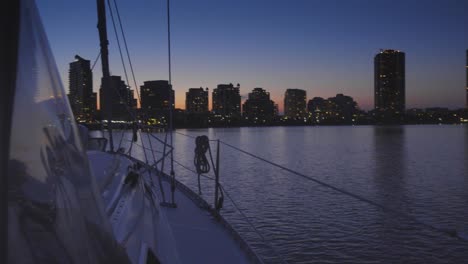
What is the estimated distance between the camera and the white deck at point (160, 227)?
112 inches

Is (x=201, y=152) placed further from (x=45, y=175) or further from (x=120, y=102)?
(x=45, y=175)

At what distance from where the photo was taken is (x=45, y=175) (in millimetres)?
1080

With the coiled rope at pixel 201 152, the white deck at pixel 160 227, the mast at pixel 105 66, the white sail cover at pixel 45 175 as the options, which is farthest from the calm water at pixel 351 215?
the white sail cover at pixel 45 175

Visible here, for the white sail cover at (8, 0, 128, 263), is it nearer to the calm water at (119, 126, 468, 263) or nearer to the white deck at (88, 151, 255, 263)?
the white deck at (88, 151, 255, 263)

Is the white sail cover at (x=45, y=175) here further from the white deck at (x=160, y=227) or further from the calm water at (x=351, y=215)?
the calm water at (x=351, y=215)

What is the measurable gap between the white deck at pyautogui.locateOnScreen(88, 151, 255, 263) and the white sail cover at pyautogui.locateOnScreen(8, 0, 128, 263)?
36.6 inches

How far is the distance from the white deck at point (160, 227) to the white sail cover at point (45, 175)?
0.93 meters

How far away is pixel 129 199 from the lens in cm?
353

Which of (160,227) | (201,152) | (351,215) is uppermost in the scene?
(201,152)

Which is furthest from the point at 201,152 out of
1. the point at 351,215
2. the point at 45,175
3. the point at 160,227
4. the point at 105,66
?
the point at 351,215

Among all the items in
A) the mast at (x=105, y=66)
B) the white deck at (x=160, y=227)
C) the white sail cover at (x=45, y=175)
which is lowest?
the white deck at (x=160, y=227)

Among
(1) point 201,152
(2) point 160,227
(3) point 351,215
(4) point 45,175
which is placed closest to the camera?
(4) point 45,175

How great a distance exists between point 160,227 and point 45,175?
2.53m

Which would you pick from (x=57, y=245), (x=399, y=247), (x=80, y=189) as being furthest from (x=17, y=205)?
(x=399, y=247)
